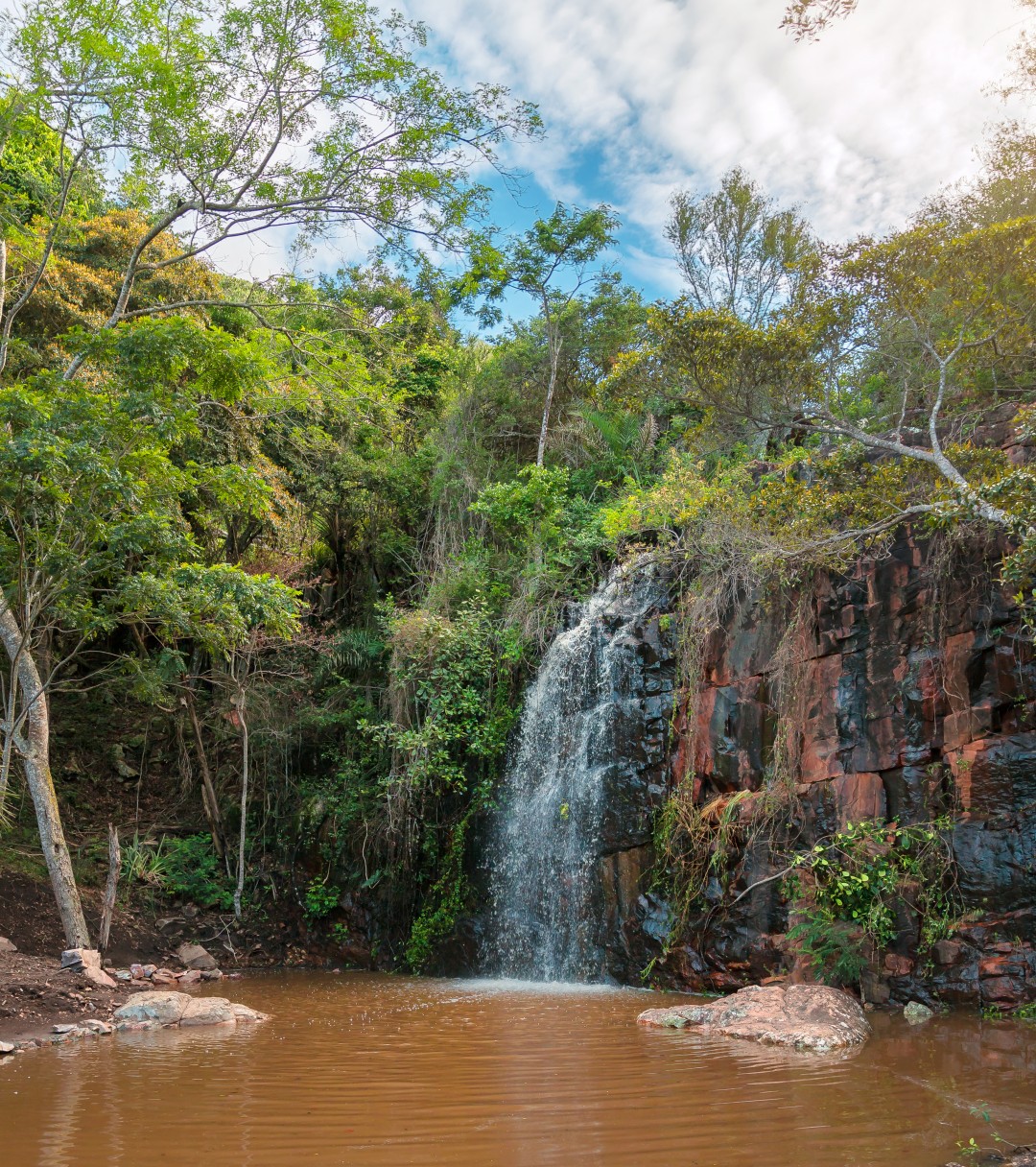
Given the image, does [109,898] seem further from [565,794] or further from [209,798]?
[565,794]

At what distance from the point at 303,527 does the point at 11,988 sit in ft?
38.5

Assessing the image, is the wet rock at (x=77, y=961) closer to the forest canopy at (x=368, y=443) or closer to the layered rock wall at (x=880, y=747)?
the forest canopy at (x=368, y=443)

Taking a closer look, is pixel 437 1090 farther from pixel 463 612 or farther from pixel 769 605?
pixel 463 612

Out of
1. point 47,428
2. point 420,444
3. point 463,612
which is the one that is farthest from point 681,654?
point 420,444

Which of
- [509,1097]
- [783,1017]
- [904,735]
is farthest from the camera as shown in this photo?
[904,735]

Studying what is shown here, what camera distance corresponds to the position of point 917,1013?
7363 millimetres

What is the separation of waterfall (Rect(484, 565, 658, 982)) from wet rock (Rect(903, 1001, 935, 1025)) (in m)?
3.69

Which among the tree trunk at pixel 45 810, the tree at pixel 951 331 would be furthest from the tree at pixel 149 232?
the tree at pixel 951 331

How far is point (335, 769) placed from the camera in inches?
607

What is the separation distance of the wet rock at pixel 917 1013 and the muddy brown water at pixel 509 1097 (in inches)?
3.9

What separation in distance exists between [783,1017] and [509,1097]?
111 inches

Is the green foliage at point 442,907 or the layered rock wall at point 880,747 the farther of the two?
the green foliage at point 442,907

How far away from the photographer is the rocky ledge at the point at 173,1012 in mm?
7781

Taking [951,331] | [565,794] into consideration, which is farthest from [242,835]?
[951,331]
